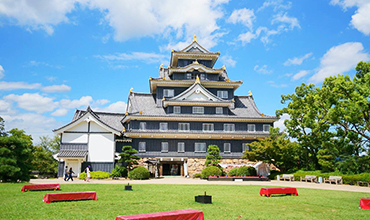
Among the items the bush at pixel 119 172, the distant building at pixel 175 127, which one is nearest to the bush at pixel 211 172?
the distant building at pixel 175 127

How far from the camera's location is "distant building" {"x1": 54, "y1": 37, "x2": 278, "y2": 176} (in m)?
40.3

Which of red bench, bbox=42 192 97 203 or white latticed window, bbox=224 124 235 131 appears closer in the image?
red bench, bbox=42 192 97 203

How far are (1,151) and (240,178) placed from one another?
2369 cm

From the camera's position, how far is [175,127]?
45031 mm

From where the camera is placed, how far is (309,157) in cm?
3981

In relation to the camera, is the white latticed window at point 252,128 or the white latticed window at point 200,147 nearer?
the white latticed window at point 200,147

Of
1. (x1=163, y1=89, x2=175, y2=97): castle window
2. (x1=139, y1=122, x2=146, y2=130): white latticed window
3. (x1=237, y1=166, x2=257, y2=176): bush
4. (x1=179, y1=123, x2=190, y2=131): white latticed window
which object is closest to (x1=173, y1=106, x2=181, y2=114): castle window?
(x1=179, y1=123, x2=190, y2=131): white latticed window

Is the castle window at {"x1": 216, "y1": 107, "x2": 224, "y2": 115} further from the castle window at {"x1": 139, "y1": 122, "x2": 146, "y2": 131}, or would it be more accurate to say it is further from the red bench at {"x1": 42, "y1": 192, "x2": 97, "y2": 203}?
the red bench at {"x1": 42, "y1": 192, "x2": 97, "y2": 203}

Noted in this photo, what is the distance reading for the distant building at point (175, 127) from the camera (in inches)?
1588

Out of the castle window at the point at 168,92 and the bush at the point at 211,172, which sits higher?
the castle window at the point at 168,92

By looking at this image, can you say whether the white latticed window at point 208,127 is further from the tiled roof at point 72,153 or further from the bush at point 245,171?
the tiled roof at point 72,153

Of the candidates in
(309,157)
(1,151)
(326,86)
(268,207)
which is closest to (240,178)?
(309,157)

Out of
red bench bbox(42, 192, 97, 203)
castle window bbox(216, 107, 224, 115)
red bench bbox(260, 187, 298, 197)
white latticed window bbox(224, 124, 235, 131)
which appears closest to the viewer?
red bench bbox(42, 192, 97, 203)

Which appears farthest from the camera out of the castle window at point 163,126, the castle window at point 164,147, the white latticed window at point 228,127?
the white latticed window at point 228,127
